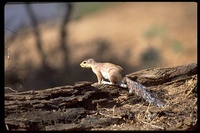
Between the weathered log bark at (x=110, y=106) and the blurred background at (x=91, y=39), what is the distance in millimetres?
6704

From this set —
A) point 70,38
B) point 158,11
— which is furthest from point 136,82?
point 158,11

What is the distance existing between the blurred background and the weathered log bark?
6704 millimetres

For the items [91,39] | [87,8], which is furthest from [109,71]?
[87,8]

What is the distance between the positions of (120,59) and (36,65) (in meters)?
2.90

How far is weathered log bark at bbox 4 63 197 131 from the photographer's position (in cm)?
598

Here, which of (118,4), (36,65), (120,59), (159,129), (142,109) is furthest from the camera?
(118,4)

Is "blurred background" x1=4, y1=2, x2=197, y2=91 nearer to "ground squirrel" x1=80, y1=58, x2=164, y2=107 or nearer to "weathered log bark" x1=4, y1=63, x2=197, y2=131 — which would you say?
"ground squirrel" x1=80, y1=58, x2=164, y2=107

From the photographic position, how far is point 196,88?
6.48 m

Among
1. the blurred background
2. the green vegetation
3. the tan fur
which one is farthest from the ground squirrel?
the green vegetation

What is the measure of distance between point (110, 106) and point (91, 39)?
12.6 metres

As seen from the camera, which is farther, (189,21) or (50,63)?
(189,21)

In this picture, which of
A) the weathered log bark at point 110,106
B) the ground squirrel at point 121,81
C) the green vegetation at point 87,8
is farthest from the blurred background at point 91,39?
the weathered log bark at point 110,106

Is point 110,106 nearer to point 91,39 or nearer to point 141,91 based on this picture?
point 141,91
